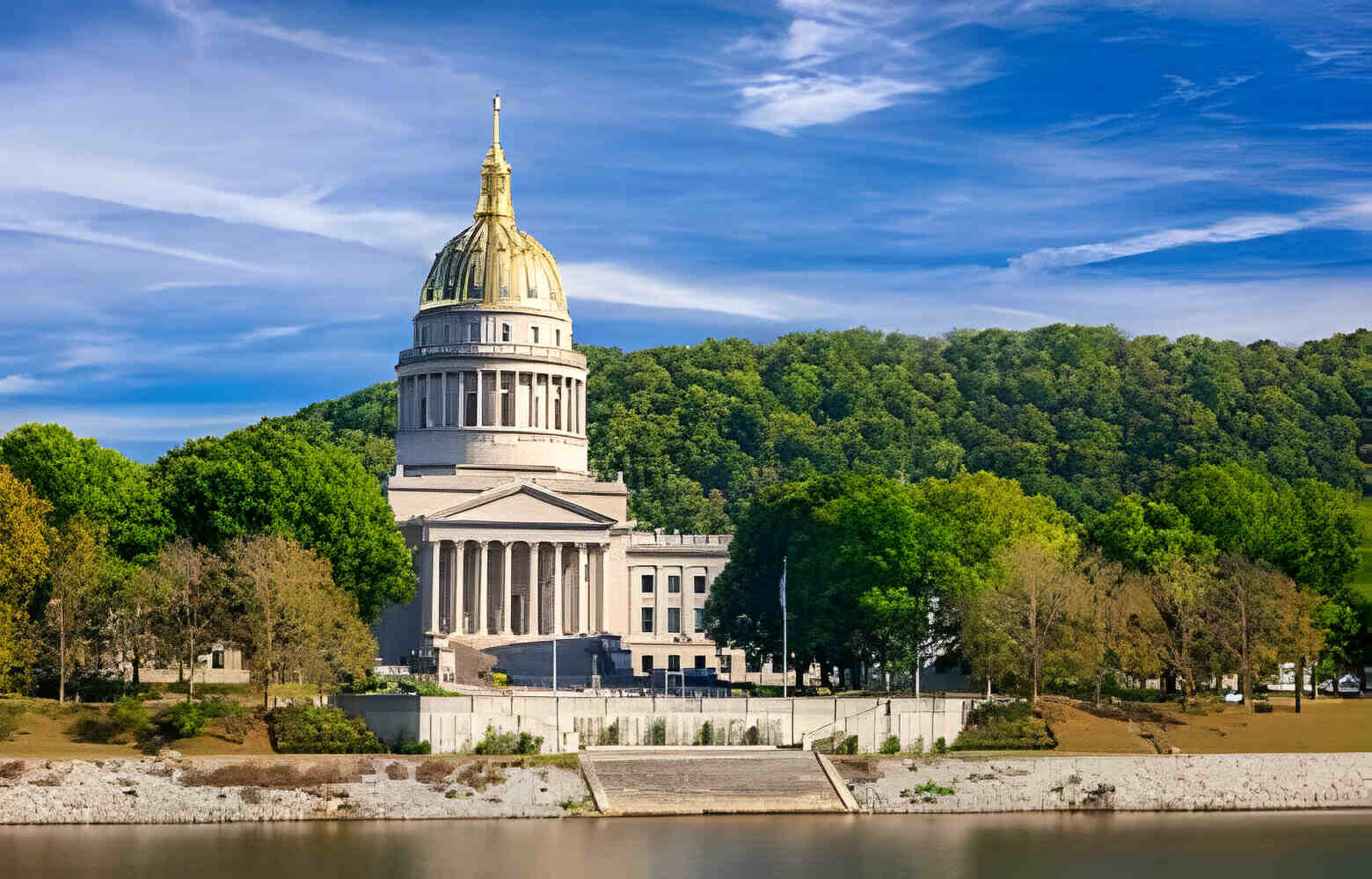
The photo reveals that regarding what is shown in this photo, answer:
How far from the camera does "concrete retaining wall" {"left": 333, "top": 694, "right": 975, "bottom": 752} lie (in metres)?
84.8

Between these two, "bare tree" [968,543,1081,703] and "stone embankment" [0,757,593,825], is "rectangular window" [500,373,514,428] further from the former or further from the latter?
"stone embankment" [0,757,593,825]

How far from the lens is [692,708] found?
8800 cm

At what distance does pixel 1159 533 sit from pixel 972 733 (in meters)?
24.9

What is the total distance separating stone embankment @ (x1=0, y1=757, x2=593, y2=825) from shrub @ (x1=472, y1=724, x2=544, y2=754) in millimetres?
2451

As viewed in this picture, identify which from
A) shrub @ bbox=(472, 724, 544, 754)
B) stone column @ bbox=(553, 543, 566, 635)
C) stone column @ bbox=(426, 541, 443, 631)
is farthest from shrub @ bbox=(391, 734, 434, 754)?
stone column @ bbox=(553, 543, 566, 635)

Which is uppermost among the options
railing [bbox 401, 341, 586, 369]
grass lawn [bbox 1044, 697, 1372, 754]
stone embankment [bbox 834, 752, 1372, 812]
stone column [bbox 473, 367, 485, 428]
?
railing [bbox 401, 341, 586, 369]

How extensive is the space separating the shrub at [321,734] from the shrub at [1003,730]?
2372cm

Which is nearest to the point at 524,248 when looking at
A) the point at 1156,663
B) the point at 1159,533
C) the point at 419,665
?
the point at 419,665

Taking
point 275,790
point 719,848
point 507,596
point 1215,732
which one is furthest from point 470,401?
point 719,848

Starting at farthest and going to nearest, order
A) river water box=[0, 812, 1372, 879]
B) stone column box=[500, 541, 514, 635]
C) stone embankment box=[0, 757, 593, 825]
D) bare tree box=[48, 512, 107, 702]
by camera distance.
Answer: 1. stone column box=[500, 541, 514, 635]
2. bare tree box=[48, 512, 107, 702]
3. stone embankment box=[0, 757, 593, 825]
4. river water box=[0, 812, 1372, 879]

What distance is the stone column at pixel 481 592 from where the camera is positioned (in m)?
132

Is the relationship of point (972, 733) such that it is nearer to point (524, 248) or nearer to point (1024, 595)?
point (1024, 595)

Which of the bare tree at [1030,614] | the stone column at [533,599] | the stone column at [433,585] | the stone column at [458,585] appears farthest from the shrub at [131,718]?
the stone column at [533,599]

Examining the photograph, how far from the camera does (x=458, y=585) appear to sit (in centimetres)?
13162
